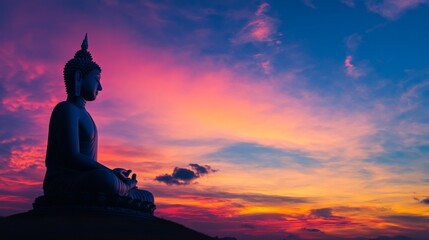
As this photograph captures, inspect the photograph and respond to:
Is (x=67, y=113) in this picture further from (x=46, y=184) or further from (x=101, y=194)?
(x=101, y=194)

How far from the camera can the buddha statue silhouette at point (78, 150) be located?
1240 centimetres

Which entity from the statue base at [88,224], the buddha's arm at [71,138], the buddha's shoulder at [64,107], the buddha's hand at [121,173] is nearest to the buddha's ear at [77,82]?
the buddha's shoulder at [64,107]

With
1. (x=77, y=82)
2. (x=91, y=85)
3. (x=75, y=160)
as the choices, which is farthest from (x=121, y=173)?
(x=77, y=82)

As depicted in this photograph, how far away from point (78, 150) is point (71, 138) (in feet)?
1.36

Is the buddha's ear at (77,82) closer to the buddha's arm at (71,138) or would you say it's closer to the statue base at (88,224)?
the buddha's arm at (71,138)

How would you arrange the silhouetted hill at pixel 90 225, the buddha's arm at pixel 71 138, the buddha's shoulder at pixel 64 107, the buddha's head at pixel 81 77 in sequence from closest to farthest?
the silhouetted hill at pixel 90 225 < the buddha's arm at pixel 71 138 < the buddha's shoulder at pixel 64 107 < the buddha's head at pixel 81 77

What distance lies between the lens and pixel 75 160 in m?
13.2

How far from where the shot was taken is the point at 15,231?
10.4 m

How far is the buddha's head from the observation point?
49.2 ft

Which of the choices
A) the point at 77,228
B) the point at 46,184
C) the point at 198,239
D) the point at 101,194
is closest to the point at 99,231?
the point at 77,228

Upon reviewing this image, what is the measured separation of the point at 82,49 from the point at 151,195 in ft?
18.6

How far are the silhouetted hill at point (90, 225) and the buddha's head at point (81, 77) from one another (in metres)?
4.28

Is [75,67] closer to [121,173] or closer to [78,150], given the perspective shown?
[78,150]

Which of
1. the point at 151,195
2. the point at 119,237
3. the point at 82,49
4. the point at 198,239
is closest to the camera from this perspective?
Answer: the point at 119,237
